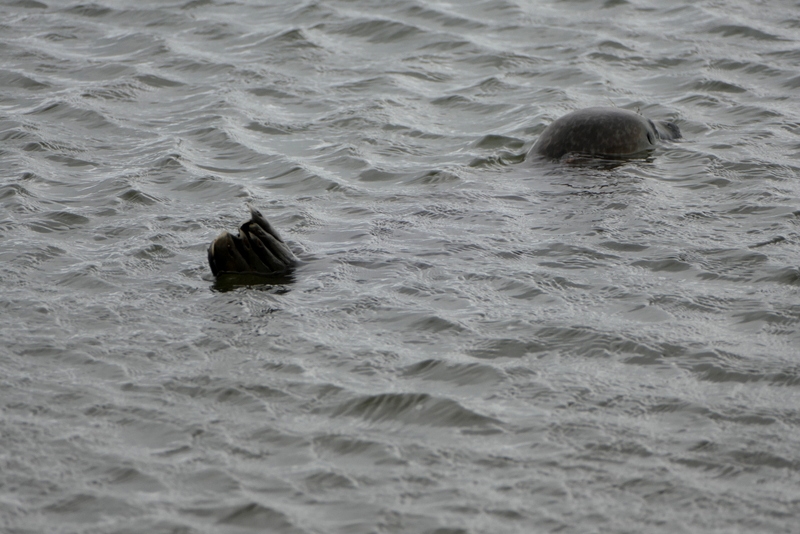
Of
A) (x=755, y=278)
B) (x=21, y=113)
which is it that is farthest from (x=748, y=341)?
(x=21, y=113)

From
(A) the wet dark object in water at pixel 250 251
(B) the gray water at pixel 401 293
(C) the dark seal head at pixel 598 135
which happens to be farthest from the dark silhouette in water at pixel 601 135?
(A) the wet dark object in water at pixel 250 251

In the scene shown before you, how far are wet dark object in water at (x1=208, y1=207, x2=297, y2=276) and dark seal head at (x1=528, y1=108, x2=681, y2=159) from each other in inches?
101

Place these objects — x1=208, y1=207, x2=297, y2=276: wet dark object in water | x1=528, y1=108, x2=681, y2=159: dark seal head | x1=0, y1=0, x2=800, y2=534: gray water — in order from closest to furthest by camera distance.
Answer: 1. x1=0, y1=0, x2=800, y2=534: gray water
2. x1=208, y1=207, x2=297, y2=276: wet dark object in water
3. x1=528, y1=108, x2=681, y2=159: dark seal head

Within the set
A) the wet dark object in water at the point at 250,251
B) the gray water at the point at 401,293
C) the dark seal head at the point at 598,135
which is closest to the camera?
the gray water at the point at 401,293

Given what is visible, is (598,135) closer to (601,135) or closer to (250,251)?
(601,135)

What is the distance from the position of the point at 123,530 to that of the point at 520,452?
148 centimetres

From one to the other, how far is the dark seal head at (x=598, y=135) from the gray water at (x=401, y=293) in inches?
6.6

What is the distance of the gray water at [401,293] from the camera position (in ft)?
12.3

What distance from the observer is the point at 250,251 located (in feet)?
18.1

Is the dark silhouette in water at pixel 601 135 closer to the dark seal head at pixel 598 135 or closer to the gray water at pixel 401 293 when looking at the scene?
the dark seal head at pixel 598 135

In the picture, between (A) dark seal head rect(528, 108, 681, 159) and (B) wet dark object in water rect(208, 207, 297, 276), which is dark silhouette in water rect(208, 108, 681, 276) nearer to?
(A) dark seal head rect(528, 108, 681, 159)

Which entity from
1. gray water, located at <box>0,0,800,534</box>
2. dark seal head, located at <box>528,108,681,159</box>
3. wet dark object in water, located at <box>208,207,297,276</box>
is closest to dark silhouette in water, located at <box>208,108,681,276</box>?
dark seal head, located at <box>528,108,681,159</box>

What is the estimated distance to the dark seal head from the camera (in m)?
7.26

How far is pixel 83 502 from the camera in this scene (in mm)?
3711
